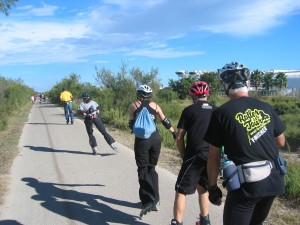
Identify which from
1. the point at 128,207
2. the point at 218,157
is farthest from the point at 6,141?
the point at 218,157

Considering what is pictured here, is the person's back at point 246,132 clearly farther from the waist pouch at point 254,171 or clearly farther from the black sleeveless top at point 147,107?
the black sleeveless top at point 147,107

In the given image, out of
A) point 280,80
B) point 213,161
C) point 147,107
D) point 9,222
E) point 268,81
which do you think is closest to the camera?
point 213,161

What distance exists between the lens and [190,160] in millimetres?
4531

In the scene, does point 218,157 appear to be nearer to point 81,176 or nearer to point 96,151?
point 81,176

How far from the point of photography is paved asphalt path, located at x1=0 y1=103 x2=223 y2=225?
216 inches

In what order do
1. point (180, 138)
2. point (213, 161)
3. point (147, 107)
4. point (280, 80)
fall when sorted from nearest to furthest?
point (213, 161) < point (180, 138) < point (147, 107) < point (280, 80)

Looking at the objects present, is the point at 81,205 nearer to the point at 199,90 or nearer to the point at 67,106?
the point at 199,90

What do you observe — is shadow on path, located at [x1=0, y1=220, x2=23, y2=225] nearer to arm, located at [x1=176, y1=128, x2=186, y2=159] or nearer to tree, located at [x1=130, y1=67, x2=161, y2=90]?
arm, located at [x1=176, y1=128, x2=186, y2=159]

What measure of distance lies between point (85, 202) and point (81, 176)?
6.19 ft

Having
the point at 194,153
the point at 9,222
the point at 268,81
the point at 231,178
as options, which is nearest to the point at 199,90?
the point at 194,153

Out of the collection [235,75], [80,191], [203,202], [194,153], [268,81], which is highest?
[235,75]

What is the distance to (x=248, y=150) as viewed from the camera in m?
2.94

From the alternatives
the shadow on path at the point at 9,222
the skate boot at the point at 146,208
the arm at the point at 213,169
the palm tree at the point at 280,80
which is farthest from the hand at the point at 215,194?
the palm tree at the point at 280,80

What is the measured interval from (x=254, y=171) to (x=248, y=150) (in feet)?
0.54
